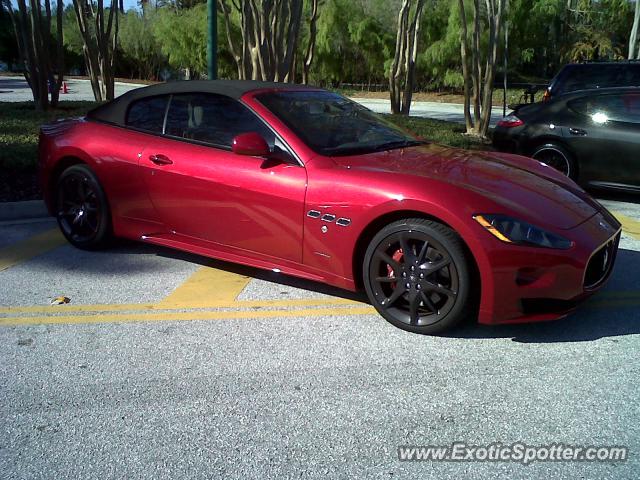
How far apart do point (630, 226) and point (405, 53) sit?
31.7 ft

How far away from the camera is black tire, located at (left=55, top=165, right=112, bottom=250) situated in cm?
502

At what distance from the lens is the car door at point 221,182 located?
158 inches

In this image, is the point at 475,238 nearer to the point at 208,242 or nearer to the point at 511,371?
the point at 511,371

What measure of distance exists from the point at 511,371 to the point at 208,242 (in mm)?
2241

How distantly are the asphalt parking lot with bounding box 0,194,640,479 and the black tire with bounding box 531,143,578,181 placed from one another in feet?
10.6

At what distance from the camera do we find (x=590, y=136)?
7449 mm

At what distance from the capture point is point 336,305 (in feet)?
13.8

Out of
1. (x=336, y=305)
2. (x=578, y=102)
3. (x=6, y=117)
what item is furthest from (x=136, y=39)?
(x=336, y=305)

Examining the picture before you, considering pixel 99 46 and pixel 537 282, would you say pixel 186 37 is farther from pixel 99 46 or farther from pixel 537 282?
pixel 537 282

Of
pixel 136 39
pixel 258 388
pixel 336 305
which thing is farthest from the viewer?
pixel 136 39

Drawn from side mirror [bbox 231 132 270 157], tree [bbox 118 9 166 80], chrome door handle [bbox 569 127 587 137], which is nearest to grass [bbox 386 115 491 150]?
chrome door handle [bbox 569 127 587 137]

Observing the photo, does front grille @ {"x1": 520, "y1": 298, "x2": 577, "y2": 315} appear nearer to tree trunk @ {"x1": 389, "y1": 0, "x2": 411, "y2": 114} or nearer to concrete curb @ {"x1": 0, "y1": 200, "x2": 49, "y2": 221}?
concrete curb @ {"x1": 0, "y1": 200, "x2": 49, "y2": 221}

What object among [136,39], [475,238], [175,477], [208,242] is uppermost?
[136,39]

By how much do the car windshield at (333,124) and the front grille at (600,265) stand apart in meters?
1.55
